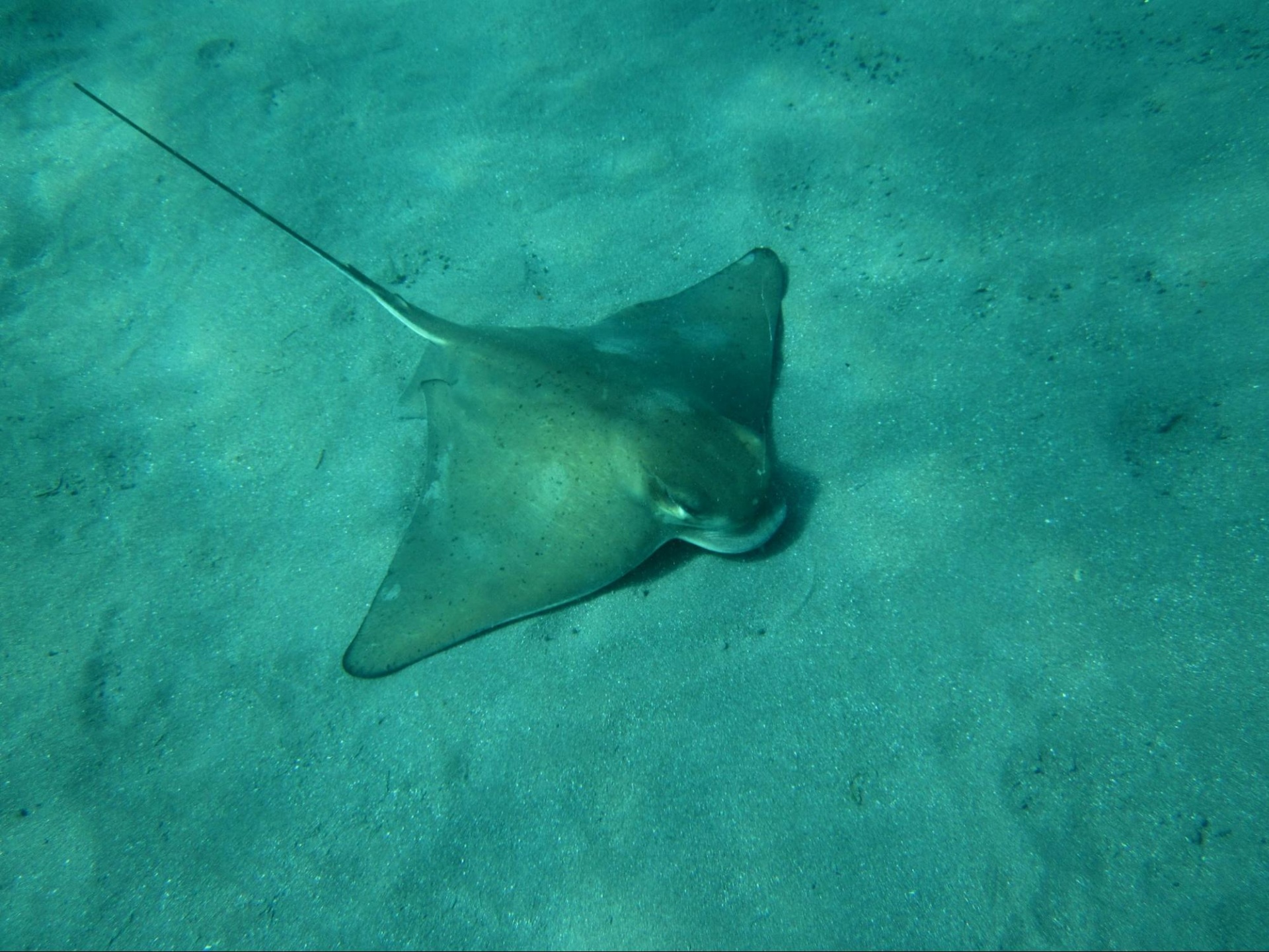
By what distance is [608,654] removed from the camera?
359 cm

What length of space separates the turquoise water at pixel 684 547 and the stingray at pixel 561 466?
12.8 inches

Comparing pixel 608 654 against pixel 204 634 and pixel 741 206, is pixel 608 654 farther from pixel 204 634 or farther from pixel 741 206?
pixel 741 206

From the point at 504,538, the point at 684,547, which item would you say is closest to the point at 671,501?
the point at 684,547

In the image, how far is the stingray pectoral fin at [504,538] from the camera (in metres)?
3.49

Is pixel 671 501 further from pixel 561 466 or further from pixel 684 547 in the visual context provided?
pixel 561 466

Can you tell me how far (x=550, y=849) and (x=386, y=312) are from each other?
433 centimetres

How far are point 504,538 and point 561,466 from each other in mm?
575

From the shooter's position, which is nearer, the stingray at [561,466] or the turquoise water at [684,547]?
the turquoise water at [684,547]

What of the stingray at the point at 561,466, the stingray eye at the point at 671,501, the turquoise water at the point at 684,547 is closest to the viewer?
the turquoise water at the point at 684,547

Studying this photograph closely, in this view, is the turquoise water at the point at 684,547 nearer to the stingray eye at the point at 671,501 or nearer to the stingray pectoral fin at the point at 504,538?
the stingray pectoral fin at the point at 504,538

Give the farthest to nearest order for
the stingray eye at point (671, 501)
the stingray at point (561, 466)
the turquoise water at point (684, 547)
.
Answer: the stingray at point (561, 466) < the stingray eye at point (671, 501) < the turquoise water at point (684, 547)

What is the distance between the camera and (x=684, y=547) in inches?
153

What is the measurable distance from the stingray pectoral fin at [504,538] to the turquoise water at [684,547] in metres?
0.29

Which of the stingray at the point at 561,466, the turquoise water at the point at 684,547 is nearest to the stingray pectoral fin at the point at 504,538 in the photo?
the stingray at the point at 561,466
